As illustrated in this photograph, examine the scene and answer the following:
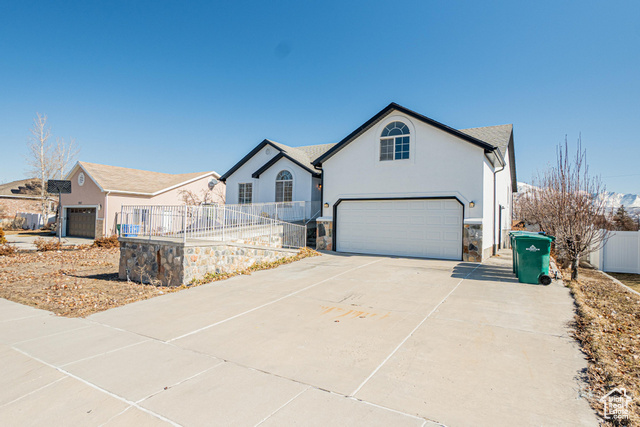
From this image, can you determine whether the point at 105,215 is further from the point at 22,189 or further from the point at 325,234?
the point at 22,189

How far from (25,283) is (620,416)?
1310 centimetres

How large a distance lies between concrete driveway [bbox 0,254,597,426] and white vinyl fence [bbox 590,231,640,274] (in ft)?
26.8

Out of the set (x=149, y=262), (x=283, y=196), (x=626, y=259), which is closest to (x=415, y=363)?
(x=149, y=262)

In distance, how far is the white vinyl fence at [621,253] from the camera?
13219mm

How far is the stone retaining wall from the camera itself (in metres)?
9.14

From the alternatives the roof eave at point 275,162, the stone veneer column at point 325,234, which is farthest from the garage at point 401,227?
the roof eave at point 275,162

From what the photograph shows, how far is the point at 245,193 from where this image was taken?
23094mm

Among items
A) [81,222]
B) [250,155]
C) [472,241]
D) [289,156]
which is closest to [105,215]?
[81,222]

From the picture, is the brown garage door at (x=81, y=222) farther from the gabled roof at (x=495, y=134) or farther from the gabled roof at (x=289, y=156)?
the gabled roof at (x=495, y=134)

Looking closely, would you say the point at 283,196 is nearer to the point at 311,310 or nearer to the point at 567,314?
the point at 311,310

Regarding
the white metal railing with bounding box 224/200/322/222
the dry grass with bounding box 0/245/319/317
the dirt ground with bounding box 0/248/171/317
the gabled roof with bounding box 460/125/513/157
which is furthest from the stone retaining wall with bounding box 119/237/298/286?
the gabled roof with bounding box 460/125/513/157

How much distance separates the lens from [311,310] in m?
6.78

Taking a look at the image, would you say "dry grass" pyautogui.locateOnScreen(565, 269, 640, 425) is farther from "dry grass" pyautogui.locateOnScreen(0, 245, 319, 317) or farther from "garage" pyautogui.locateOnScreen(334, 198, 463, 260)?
"dry grass" pyautogui.locateOnScreen(0, 245, 319, 317)

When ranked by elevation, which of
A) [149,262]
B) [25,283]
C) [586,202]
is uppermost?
[586,202]
